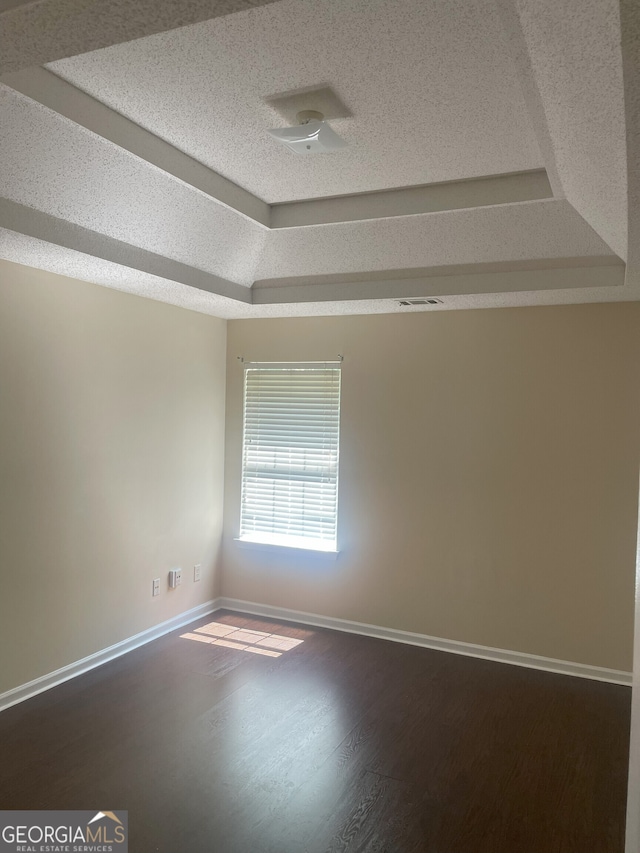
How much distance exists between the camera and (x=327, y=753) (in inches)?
128

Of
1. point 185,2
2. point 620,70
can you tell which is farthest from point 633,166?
point 185,2

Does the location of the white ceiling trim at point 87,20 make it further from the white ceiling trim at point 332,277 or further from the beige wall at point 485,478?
the beige wall at point 485,478

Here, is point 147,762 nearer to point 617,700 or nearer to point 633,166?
point 617,700

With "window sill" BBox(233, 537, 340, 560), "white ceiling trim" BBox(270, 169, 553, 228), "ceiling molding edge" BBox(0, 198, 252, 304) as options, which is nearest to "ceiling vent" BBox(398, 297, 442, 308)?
"white ceiling trim" BBox(270, 169, 553, 228)

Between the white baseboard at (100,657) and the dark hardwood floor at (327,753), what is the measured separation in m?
0.07

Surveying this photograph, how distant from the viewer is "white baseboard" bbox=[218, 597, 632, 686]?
4258 mm

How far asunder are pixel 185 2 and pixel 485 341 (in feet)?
11.7

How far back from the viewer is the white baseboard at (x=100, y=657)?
3.70 meters

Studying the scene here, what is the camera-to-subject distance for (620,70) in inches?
55.6

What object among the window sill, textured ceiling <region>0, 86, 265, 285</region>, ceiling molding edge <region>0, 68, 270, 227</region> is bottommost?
the window sill

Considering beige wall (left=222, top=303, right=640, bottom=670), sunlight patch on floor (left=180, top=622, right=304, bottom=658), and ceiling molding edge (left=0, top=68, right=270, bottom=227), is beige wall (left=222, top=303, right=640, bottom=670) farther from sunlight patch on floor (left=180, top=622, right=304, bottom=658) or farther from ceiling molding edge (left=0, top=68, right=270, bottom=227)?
ceiling molding edge (left=0, top=68, right=270, bottom=227)

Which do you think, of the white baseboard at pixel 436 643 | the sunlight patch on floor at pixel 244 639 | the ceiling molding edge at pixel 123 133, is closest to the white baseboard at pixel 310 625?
the white baseboard at pixel 436 643

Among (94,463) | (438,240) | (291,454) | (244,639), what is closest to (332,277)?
(438,240)

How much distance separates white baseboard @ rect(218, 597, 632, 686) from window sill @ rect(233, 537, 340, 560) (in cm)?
47
